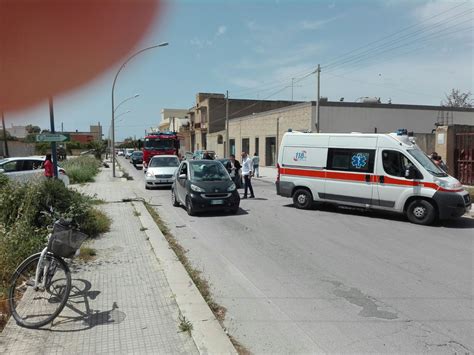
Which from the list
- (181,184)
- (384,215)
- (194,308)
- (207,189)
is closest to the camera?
(194,308)

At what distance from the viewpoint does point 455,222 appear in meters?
10.1

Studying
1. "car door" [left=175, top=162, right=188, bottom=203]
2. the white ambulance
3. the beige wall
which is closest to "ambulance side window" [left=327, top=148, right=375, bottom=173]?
the white ambulance

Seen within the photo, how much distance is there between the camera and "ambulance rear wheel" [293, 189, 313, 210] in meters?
11.8

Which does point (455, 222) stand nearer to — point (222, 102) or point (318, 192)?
point (318, 192)

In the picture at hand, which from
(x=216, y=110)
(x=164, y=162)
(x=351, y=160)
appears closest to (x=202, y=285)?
(x=351, y=160)

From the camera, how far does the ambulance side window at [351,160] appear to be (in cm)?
1043

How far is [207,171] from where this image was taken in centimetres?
1191

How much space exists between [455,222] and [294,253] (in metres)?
5.60

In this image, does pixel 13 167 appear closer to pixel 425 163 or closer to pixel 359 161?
pixel 359 161

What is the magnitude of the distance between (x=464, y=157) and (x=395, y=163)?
28.5ft

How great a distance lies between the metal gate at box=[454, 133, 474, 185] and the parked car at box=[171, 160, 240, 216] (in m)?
11.0

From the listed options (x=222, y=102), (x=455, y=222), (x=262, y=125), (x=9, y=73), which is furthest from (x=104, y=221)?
(x=222, y=102)

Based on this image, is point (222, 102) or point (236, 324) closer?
point (236, 324)

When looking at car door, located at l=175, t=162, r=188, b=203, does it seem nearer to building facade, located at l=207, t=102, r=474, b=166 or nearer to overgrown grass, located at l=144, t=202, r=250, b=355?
overgrown grass, located at l=144, t=202, r=250, b=355
